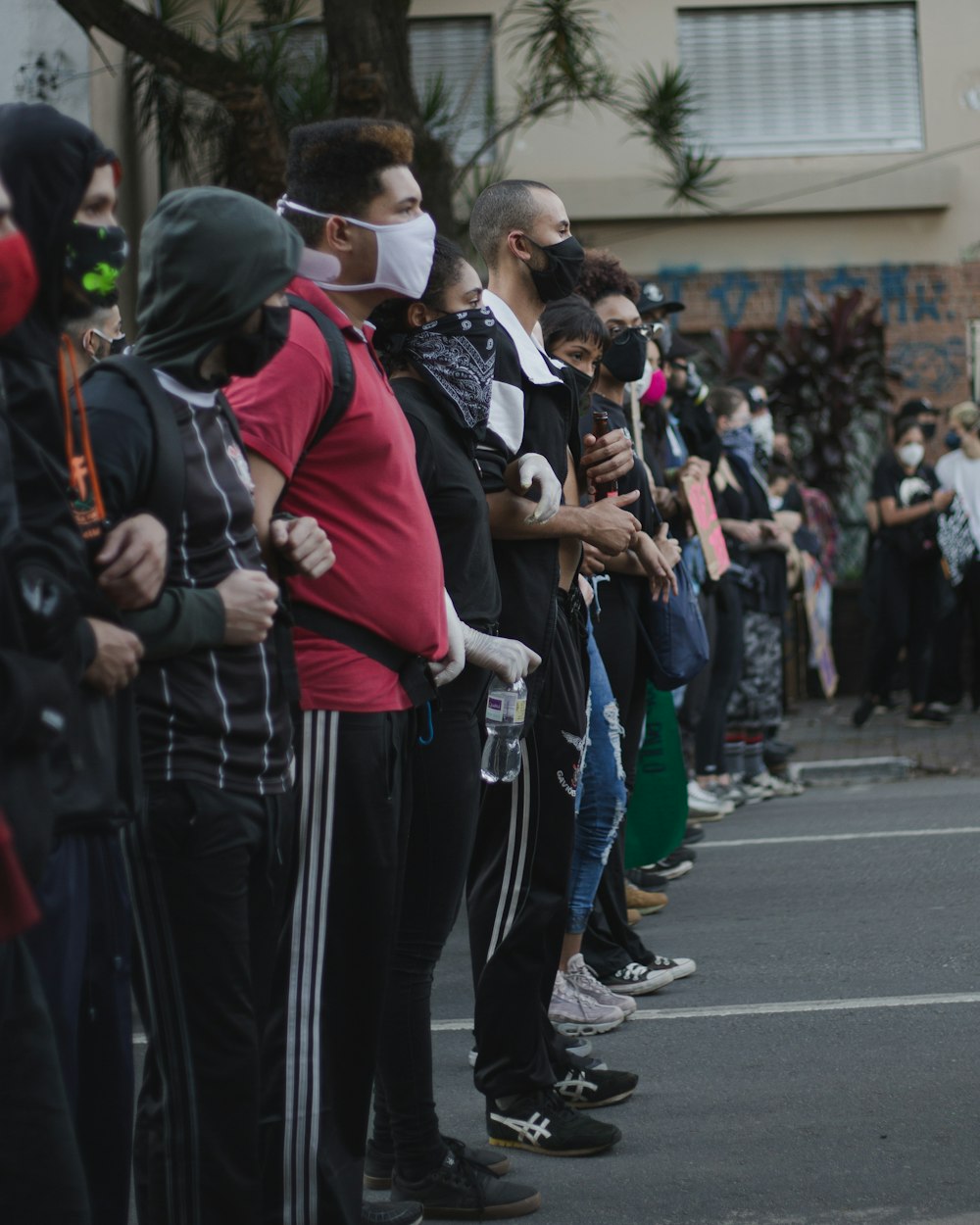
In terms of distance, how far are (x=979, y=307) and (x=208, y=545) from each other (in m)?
15.9

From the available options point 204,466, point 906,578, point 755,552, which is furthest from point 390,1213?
point 906,578

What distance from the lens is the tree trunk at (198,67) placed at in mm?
11086

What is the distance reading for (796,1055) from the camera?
4.94 metres

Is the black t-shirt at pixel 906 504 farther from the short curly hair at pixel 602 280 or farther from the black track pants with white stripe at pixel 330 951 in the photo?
the black track pants with white stripe at pixel 330 951

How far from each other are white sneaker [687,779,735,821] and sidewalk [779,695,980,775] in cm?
196

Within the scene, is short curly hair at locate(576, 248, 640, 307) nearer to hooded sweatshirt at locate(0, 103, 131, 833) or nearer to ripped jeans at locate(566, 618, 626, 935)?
ripped jeans at locate(566, 618, 626, 935)

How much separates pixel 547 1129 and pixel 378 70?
8.03 metres

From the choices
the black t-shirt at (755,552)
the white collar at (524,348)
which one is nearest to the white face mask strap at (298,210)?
the white collar at (524,348)

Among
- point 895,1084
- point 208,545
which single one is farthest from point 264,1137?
point 895,1084

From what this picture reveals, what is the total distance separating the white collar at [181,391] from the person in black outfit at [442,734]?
3.09 ft

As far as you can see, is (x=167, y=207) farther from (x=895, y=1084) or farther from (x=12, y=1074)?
(x=895, y=1084)

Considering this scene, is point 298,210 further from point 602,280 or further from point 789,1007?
point 789,1007

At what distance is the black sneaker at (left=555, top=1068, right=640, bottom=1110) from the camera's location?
4.63 metres

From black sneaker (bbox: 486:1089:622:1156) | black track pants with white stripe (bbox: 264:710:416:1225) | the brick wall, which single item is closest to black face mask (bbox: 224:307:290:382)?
black track pants with white stripe (bbox: 264:710:416:1225)
